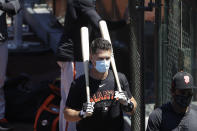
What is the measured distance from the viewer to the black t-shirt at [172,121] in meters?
3.31

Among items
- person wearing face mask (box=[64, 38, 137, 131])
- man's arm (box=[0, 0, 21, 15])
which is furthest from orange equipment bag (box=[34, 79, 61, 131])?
person wearing face mask (box=[64, 38, 137, 131])

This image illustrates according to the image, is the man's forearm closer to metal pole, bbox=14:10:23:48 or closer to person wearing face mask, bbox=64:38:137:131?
person wearing face mask, bbox=64:38:137:131

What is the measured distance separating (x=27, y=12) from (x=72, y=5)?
7.82 m

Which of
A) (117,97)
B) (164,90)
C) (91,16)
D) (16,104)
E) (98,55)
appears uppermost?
(91,16)

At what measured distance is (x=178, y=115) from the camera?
10.9 feet

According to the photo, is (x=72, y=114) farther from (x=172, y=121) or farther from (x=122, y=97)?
(x=172, y=121)

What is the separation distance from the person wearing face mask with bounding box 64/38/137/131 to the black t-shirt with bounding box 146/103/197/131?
0.22m

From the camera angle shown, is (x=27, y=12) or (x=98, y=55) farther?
(x=27, y=12)

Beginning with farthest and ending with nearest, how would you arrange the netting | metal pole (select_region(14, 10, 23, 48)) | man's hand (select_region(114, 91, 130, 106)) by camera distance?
1. metal pole (select_region(14, 10, 23, 48))
2. the netting
3. man's hand (select_region(114, 91, 130, 106))

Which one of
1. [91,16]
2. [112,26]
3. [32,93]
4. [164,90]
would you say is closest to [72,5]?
[91,16]

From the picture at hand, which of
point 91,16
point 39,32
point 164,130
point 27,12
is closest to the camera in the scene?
point 164,130

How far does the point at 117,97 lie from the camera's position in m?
3.35

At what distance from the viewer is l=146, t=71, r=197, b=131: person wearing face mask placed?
10.8 ft

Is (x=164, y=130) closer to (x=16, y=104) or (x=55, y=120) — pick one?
(x=55, y=120)
